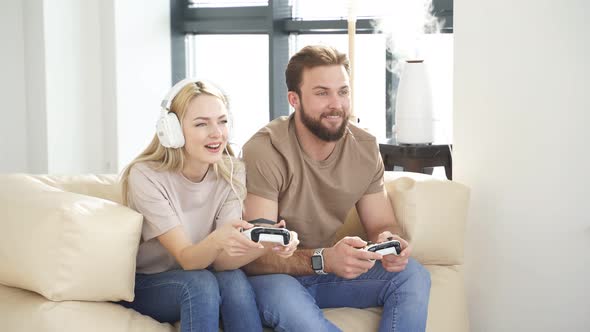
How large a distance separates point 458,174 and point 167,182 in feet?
3.69

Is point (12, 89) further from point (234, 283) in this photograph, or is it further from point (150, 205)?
point (234, 283)

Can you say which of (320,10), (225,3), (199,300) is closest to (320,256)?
(199,300)

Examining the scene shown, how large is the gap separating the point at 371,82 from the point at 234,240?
206cm

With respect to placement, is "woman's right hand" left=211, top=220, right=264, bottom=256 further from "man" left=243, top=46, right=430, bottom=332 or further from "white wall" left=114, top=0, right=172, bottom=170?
"white wall" left=114, top=0, right=172, bottom=170

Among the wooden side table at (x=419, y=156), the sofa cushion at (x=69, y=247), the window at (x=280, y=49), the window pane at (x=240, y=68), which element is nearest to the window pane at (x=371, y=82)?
the window at (x=280, y=49)

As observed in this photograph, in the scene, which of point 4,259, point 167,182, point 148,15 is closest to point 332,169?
point 167,182

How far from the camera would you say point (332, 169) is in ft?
9.34

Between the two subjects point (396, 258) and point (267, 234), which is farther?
point (396, 258)

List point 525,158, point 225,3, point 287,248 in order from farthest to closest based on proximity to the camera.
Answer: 1. point 225,3
2. point 525,158
3. point 287,248

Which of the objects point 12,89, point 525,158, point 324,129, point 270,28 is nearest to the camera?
point 324,129

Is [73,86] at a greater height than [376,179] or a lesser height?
greater

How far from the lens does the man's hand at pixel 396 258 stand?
2.60 meters

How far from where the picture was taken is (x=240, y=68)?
477 cm

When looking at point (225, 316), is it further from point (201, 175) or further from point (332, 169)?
point (332, 169)
